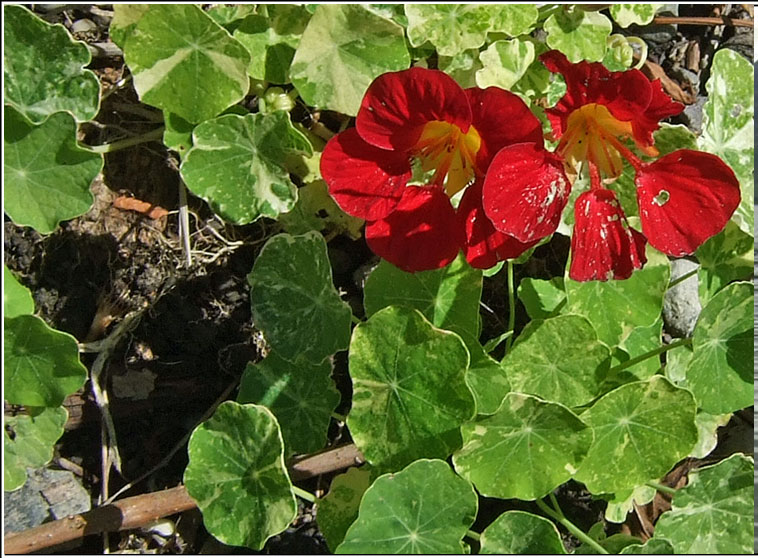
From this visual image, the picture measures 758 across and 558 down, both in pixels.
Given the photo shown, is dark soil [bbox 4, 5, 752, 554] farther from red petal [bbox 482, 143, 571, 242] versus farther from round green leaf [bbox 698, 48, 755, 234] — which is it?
round green leaf [bbox 698, 48, 755, 234]

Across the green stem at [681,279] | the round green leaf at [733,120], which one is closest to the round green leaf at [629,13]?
the round green leaf at [733,120]

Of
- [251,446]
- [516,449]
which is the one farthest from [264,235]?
[516,449]

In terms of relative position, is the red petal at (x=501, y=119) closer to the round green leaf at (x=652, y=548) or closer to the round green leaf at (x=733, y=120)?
the round green leaf at (x=733, y=120)

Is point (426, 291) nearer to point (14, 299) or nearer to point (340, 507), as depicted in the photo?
point (340, 507)

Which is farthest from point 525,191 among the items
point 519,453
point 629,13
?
point 629,13

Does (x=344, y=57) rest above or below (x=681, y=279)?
above

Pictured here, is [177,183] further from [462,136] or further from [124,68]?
[462,136]
